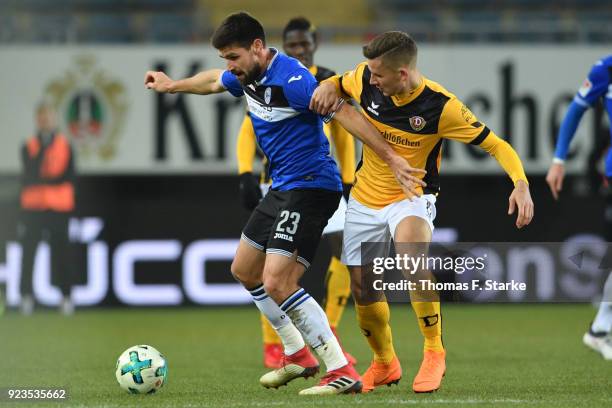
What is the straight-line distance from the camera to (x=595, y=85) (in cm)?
724

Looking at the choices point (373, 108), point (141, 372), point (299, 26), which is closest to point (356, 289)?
point (373, 108)

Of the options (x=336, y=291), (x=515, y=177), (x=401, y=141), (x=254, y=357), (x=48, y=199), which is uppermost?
(x=401, y=141)

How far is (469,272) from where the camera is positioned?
565 centimetres

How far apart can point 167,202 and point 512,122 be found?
3838 millimetres

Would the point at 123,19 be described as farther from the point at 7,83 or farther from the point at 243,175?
the point at 243,175

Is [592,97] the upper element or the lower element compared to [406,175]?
upper

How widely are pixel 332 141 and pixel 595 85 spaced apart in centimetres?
177

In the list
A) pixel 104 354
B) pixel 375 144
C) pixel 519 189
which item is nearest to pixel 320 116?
pixel 375 144

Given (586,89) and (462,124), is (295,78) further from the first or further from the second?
(586,89)

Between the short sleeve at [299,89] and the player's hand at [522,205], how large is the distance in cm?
108

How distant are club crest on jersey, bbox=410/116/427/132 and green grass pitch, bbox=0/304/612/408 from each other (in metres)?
1.29

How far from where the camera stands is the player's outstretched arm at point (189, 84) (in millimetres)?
6273

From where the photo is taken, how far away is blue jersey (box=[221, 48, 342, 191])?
5859 mm

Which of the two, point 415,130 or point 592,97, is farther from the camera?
point 592,97
